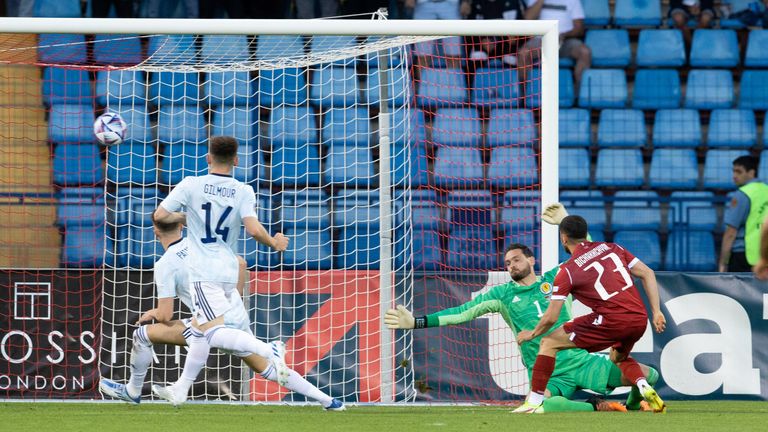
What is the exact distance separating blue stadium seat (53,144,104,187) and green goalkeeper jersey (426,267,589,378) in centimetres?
434

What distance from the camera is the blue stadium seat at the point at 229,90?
37.9 feet

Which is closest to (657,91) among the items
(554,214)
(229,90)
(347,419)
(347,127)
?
(347,127)

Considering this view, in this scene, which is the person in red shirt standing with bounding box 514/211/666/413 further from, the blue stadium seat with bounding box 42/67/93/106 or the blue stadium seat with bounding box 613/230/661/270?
the blue stadium seat with bounding box 42/67/93/106

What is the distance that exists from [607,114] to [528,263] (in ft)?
15.5

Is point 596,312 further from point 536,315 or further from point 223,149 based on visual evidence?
point 223,149

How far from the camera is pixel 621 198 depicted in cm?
1258

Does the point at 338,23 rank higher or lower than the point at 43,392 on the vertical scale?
higher

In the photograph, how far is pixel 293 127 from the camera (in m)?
11.7

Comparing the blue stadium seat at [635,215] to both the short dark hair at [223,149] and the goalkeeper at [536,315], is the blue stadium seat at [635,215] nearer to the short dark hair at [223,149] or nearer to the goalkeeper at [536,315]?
the goalkeeper at [536,315]

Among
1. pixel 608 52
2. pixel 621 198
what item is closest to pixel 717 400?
pixel 621 198

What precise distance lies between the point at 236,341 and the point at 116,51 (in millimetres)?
5236

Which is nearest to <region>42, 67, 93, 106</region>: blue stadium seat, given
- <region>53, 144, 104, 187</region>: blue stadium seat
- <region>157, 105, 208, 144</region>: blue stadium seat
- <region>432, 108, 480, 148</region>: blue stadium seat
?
<region>53, 144, 104, 187</region>: blue stadium seat

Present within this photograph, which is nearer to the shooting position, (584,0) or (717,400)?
(717,400)

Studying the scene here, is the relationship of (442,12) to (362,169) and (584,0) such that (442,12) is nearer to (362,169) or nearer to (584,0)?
(584,0)
